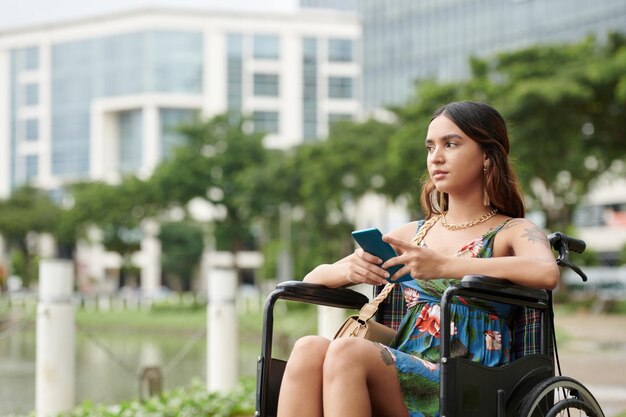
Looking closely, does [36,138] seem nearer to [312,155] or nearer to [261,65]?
[261,65]

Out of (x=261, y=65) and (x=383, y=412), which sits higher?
(x=261, y=65)

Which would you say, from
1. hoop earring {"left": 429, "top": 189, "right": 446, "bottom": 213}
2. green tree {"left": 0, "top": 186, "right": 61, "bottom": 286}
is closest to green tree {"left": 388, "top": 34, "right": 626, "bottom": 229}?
hoop earring {"left": 429, "top": 189, "right": 446, "bottom": 213}

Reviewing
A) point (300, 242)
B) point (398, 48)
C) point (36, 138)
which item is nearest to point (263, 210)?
point (300, 242)

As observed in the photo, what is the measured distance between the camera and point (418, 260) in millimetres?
2793

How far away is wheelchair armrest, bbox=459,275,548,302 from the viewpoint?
2.68 metres

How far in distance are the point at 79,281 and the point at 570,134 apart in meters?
53.5

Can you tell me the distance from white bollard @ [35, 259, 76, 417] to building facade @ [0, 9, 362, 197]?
215ft

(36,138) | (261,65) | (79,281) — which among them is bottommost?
(79,281)

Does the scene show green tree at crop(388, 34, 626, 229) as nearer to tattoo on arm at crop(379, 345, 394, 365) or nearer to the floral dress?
the floral dress

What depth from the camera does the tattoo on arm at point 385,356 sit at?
2.79 m

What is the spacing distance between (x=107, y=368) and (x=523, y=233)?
13236mm

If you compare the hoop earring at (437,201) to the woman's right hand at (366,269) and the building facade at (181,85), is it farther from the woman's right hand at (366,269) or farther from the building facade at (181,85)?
the building facade at (181,85)

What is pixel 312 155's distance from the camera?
32375 mm

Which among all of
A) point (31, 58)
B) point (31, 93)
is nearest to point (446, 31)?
point (31, 93)
